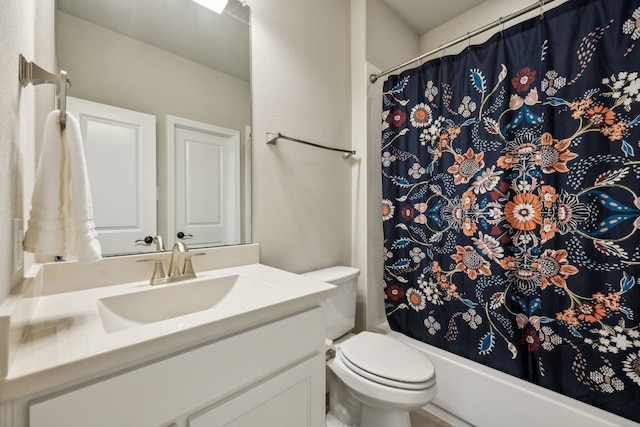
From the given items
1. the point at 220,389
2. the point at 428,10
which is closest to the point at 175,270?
the point at 220,389

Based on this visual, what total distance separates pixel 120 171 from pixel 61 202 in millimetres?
371

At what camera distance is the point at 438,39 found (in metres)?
2.08

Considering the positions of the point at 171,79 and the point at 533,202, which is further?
the point at 533,202

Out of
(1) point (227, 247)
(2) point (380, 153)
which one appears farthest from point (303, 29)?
(1) point (227, 247)

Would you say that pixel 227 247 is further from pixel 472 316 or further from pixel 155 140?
pixel 472 316

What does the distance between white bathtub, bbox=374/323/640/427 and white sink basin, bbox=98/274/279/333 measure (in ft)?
3.75

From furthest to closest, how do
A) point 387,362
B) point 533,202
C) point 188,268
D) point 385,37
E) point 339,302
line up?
point 385,37, point 339,302, point 533,202, point 387,362, point 188,268

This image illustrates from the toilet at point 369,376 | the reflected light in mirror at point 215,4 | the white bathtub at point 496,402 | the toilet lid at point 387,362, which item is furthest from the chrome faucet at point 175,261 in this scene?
the white bathtub at point 496,402

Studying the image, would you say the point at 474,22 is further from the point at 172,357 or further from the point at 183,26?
the point at 172,357

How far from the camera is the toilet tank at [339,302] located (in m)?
1.35

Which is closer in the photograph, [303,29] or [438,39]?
[303,29]

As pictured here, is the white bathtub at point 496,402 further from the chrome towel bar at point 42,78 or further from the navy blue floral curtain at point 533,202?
the chrome towel bar at point 42,78

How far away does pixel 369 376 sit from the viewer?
103 cm

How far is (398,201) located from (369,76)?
2.79 ft
